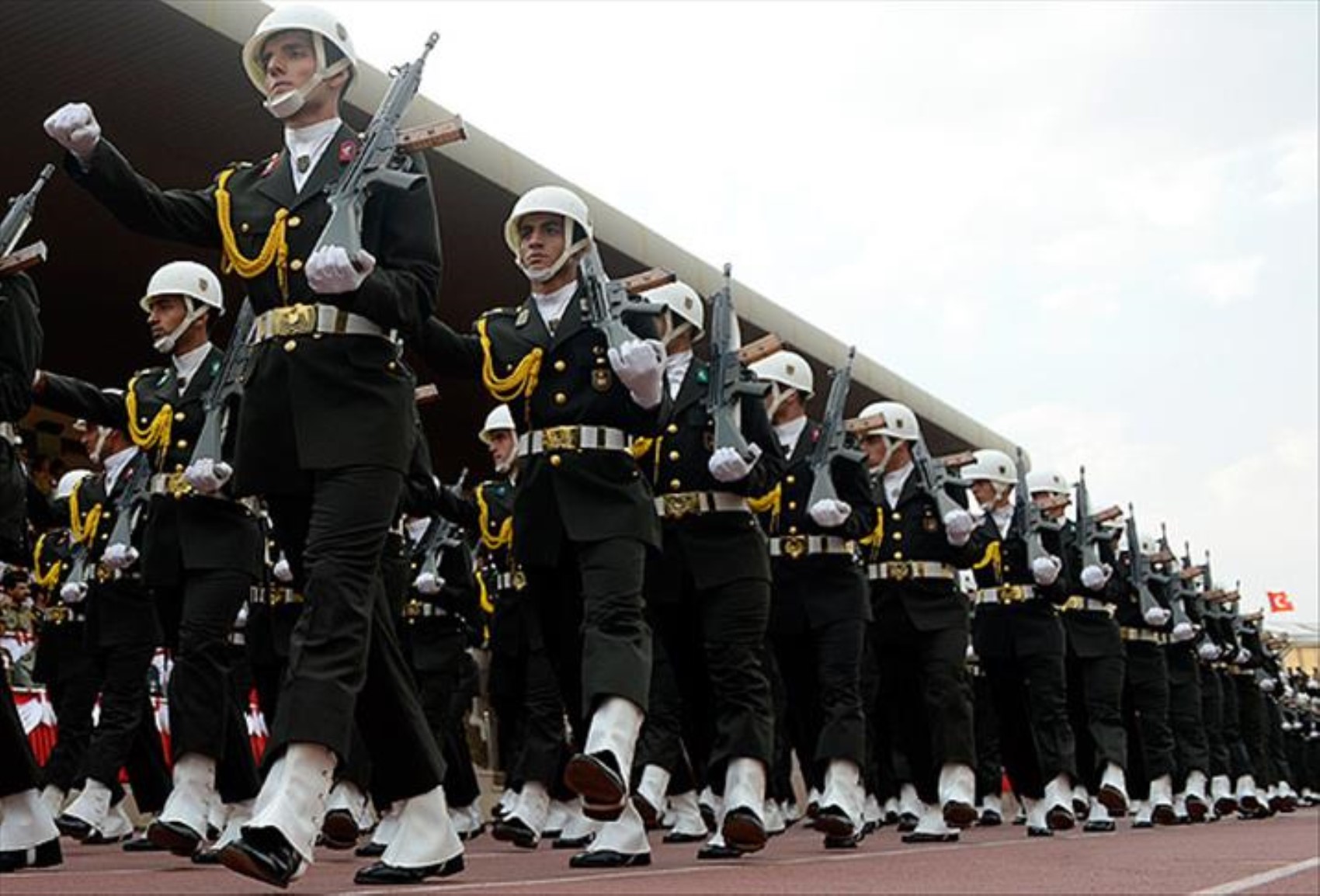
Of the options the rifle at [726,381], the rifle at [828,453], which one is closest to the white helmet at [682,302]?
the rifle at [726,381]

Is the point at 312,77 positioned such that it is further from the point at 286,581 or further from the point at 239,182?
the point at 286,581

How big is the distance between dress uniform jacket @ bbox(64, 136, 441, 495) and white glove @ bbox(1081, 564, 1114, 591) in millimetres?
7828

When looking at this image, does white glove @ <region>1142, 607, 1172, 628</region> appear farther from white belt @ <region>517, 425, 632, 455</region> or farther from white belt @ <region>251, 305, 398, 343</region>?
white belt @ <region>251, 305, 398, 343</region>

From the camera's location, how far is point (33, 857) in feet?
17.1

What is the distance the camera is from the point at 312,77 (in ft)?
15.9

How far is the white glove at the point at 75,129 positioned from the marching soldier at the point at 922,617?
5.57 metres

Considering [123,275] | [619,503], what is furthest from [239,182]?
[123,275]

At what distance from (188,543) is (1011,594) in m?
6.11

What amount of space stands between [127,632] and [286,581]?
0.83 m

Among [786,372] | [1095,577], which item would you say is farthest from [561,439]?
[1095,577]

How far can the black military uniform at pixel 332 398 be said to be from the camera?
4270 millimetres

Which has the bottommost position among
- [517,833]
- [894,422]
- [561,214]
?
[517,833]

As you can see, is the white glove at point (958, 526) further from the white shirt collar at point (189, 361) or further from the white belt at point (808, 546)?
the white shirt collar at point (189, 361)

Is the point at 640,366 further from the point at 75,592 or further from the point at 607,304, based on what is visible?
the point at 75,592
